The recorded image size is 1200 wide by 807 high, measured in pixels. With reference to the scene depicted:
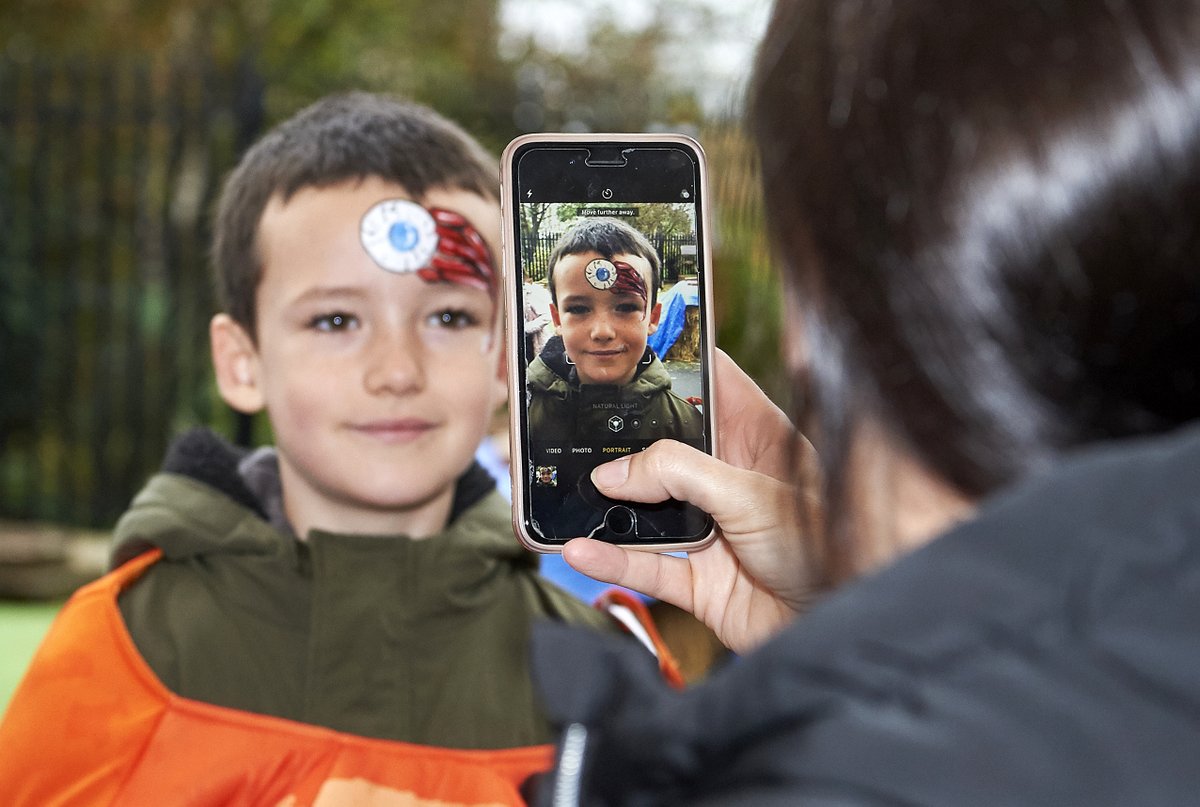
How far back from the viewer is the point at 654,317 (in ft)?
3.63

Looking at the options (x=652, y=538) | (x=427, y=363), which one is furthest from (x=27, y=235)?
(x=652, y=538)

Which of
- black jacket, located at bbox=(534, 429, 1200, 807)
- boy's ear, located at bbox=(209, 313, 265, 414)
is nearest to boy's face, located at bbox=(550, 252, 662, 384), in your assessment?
boy's ear, located at bbox=(209, 313, 265, 414)

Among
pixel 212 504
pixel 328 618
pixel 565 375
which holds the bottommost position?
pixel 328 618

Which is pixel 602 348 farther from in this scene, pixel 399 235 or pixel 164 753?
pixel 164 753

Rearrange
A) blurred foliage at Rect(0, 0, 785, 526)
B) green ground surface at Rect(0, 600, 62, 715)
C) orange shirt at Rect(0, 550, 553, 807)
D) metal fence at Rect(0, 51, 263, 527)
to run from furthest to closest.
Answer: metal fence at Rect(0, 51, 263, 527) → blurred foliage at Rect(0, 0, 785, 526) → green ground surface at Rect(0, 600, 62, 715) → orange shirt at Rect(0, 550, 553, 807)

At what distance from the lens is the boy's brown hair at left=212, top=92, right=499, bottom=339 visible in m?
1.41

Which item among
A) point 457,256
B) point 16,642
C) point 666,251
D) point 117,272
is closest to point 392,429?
point 457,256

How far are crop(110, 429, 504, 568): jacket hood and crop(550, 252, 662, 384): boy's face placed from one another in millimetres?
374

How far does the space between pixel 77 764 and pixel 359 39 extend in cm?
621

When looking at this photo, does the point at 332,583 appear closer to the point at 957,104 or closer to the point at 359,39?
the point at 957,104

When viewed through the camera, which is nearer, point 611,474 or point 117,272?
point 611,474

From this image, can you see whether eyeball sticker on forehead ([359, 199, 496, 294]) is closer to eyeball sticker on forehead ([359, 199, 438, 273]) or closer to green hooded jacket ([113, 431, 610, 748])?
eyeball sticker on forehead ([359, 199, 438, 273])

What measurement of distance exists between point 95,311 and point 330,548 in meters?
3.04

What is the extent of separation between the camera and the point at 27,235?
396 cm
